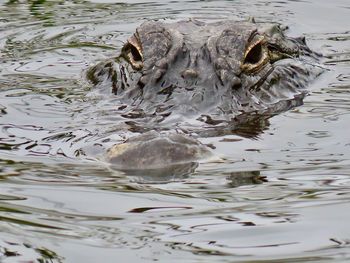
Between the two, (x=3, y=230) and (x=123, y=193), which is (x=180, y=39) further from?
(x=3, y=230)

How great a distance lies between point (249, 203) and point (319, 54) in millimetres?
4454

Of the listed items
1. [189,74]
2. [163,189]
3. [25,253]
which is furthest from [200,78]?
[25,253]

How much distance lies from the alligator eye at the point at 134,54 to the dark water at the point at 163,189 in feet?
1.21

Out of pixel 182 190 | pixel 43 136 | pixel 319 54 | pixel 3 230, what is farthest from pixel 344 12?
pixel 3 230

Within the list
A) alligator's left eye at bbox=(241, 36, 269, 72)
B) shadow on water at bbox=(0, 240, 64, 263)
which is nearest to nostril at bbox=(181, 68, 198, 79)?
alligator's left eye at bbox=(241, 36, 269, 72)

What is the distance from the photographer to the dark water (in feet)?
14.1

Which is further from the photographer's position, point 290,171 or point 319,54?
point 319,54

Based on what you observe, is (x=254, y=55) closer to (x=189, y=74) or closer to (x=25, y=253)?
(x=189, y=74)

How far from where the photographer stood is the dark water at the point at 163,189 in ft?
14.1

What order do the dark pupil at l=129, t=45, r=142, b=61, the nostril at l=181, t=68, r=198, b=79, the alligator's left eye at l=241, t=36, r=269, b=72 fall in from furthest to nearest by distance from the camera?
1. the dark pupil at l=129, t=45, r=142, b=61
2. the alligator's left eye at l=241, t=36, r=269, b=72
3. the nostril at l=181, t=68, r=198, b=79

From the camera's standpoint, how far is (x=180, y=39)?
7434mm

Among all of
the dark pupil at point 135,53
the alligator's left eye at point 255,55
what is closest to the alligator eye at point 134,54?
the dark pupil at point 135,53

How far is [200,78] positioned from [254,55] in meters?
0.65

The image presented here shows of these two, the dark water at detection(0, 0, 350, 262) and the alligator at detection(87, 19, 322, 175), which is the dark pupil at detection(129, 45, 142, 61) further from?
the dark water at detection(0, 0, 350, 262)
